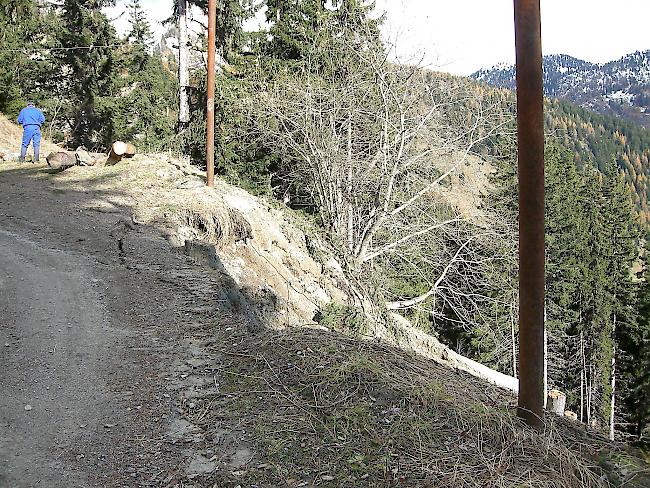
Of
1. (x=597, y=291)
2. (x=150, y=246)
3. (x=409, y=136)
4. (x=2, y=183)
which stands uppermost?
(x=409, y=136)

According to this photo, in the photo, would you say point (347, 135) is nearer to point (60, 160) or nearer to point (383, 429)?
point (60, 160)

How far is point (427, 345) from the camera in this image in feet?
40.4

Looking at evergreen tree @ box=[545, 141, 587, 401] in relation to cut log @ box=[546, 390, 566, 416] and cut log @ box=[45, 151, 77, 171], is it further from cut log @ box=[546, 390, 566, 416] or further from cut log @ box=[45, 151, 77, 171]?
cut log @ box=[546, 390, 566, 416]

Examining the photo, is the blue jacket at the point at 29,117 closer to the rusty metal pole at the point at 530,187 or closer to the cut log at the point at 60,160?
the cut log at the point at 60,160

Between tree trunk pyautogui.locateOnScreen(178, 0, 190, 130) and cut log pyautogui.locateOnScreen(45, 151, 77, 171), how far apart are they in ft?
17.4

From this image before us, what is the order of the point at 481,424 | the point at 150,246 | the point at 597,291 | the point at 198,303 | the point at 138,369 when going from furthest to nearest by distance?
the point at 597,291, the point at 150,246, the point at 198,303, the point at 138,369, the point at 481,424

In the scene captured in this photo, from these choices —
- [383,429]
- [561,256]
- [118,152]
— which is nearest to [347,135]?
[118,152]

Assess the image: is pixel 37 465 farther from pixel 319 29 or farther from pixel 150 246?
pixel 319 29

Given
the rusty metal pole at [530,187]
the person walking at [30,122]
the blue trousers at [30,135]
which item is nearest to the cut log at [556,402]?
the rusty metal pole at [530,187]

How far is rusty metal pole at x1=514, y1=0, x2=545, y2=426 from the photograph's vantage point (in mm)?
3305

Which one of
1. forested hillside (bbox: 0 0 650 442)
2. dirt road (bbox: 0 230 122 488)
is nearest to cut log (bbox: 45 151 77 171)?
forested hillside (bbox: 0 0 650 442)

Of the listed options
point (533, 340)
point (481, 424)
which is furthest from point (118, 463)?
point (533, 340)

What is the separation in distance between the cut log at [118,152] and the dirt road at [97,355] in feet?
17.7

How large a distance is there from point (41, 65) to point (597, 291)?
104 feet
